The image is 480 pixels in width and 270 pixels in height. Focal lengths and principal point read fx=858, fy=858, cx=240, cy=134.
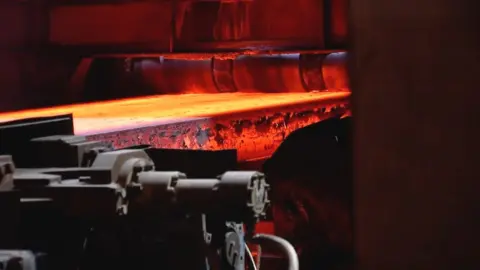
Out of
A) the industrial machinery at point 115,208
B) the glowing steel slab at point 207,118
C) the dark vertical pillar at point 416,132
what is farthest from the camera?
the glowing steel slab at point 207,118

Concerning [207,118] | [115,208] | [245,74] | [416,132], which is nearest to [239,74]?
[245,74]

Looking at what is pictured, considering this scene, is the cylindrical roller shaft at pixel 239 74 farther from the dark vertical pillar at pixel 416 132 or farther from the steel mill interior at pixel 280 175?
the dark vertical pillar at pixel 416 132

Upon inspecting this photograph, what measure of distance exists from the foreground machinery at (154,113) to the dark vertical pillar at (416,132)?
0.45m

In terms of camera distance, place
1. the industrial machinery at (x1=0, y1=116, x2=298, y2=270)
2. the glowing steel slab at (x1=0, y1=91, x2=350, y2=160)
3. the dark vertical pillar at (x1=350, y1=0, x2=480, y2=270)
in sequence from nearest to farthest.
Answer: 1. the dark vertical pillar at (x1=350, y1=0, x2=480, y2=270)
2. the industrial machinery at (x1=0, y1=116, x2=298, y2=270)
3. the glowing steel slab at (x1=0, y1=91, x2=350, y2=160)

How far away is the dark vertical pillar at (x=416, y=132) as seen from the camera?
3.35 ft

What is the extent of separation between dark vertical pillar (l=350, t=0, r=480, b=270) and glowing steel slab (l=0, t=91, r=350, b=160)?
1.66 m

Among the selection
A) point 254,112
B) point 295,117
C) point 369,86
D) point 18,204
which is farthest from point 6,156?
point 295,117

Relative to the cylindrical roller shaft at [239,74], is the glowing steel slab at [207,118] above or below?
below

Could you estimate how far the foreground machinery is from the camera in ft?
5.25

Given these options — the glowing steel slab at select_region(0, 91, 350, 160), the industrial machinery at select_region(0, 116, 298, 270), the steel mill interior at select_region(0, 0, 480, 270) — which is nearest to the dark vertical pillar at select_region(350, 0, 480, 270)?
the steel mill interior at select_region(0, 0, 480, 270)

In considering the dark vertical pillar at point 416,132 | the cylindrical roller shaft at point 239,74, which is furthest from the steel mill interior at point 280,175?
the cylindrical roller shaft at point 239,74

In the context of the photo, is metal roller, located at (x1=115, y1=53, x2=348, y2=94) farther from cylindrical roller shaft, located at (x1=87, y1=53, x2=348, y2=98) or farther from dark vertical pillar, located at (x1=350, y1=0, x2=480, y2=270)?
dark vertical pillar, located at (x1=350, y1=0, x2=480, y2=270)

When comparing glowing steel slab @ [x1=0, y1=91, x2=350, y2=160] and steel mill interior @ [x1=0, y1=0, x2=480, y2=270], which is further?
glowing steel slab @ [x1=0, y1=91, x2=350, y2=160]

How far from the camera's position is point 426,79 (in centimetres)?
104
